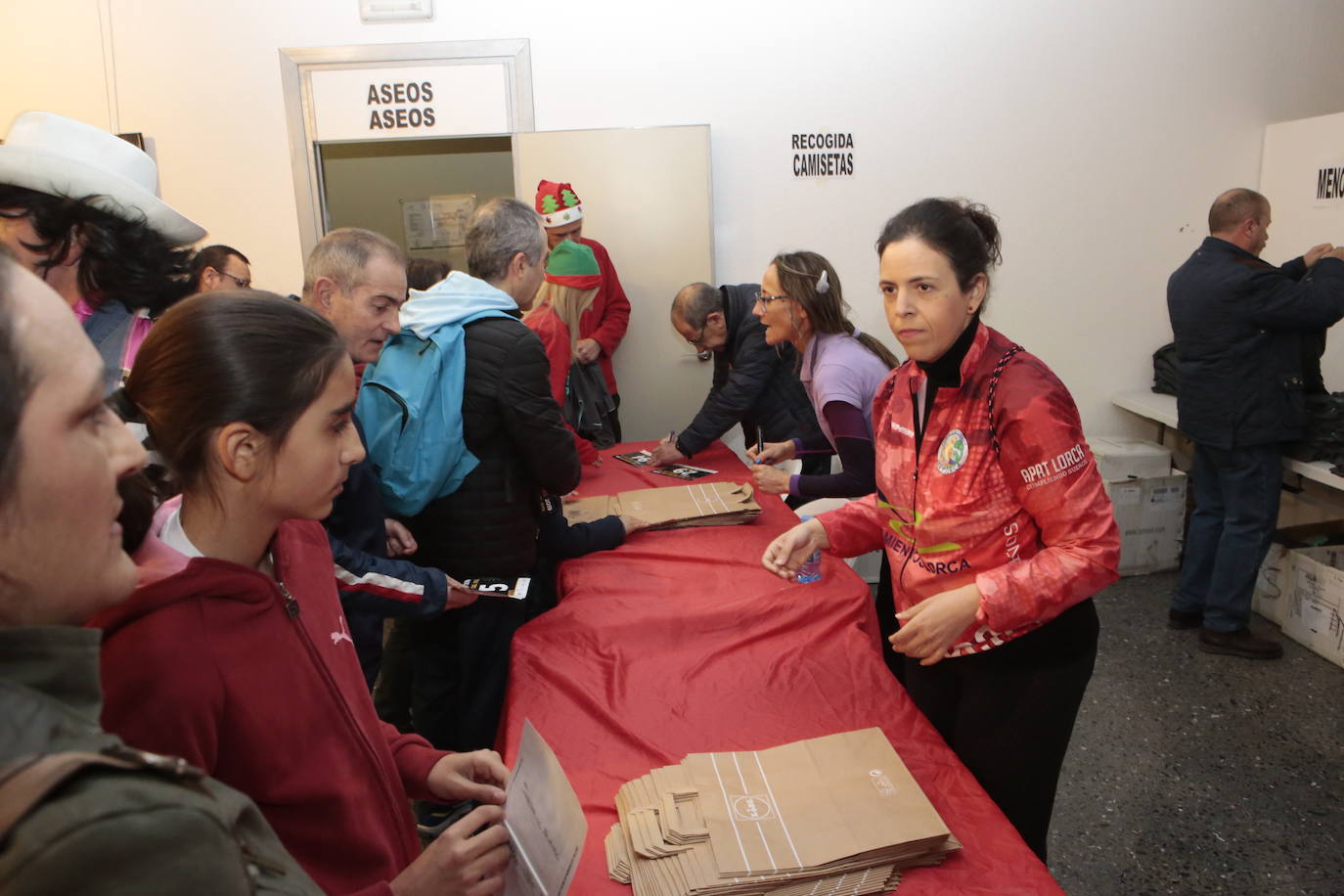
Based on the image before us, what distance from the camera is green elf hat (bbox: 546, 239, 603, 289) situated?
283cm

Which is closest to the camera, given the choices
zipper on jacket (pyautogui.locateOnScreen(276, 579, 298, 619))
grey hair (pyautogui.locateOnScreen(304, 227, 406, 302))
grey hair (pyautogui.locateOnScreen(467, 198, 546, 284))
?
zipper on jacket (pyautogui.locateOnScreen(276, 579, 298, 619))

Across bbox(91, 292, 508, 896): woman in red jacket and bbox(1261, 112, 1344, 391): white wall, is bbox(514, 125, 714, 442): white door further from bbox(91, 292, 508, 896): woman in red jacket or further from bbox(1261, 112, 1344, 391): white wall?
bbox(91, 292, 508, 896): woman in red jacket

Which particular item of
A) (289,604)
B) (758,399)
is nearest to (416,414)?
(289,604)

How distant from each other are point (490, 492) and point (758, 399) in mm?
1370

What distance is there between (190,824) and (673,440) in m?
2.81

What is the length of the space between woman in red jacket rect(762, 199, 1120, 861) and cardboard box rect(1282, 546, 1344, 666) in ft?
7.48

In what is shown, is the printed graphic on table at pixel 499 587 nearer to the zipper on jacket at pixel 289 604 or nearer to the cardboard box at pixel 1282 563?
the zipper on jacket at pixel 289 604

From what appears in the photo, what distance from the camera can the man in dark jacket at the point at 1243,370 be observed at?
119 inches

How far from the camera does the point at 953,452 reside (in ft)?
4.35

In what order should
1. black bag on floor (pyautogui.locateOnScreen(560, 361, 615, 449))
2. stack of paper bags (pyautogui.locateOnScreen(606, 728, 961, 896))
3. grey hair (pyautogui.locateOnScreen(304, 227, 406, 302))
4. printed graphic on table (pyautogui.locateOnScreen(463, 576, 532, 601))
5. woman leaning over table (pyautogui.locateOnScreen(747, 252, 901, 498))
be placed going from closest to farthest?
stack of paper bags (pyautogui.locateOnScreen(606, 728, 961, 896))
printed graphic on table (pyautogui.locateOnScreen(463, 576, 532, 601))
grey hair (pyautogui.locateOnScreen(304, 227, 406, 302))
woman leaning over table (pyautogui.locateOnScreen(747, 252, 901, 498))
black bag on floor (pyautogui.locateOnScreen(560, 361, 615, 449))

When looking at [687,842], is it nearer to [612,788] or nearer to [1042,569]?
[612,788]

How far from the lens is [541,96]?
13.5 ft

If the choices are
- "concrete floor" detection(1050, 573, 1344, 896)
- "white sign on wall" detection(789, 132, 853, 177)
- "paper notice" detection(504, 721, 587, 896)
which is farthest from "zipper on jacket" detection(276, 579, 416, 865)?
"white sign on wall" detection(789, 132, 853, 177)

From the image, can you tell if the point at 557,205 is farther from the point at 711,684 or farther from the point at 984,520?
the point at 984,520
